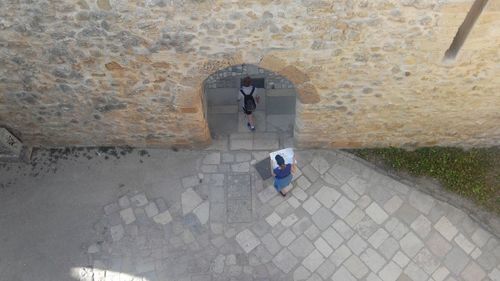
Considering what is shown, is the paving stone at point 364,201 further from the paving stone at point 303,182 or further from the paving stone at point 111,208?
the paving stone at point 111,208

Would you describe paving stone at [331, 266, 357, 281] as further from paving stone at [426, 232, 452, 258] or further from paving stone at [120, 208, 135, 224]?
paving stone at [120, 208, 135, 224]

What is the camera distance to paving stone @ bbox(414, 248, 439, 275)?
278 inches

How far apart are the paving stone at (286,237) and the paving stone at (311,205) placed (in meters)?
0.49

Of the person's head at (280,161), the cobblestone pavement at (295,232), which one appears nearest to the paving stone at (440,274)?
the cobblestone pavement at (295,232)

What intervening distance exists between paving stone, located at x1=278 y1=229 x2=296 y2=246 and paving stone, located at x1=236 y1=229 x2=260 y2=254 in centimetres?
37

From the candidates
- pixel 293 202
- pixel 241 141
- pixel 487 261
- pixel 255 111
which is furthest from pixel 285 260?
pixel 487 261

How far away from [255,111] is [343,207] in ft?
7.91

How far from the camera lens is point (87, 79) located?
660 centimetres

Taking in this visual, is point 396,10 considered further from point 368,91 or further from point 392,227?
point 392,227

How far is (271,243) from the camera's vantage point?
731 centimetres

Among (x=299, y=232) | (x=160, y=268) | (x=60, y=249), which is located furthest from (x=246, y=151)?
(x=60, y=249)

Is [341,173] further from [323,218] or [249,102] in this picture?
[249,102]

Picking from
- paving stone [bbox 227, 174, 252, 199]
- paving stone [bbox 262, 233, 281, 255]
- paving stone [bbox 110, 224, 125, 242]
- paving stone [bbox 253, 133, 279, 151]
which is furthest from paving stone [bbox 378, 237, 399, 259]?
paving stone [bbox 110, 224, 125, 242]

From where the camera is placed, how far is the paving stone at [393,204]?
7.54 m
